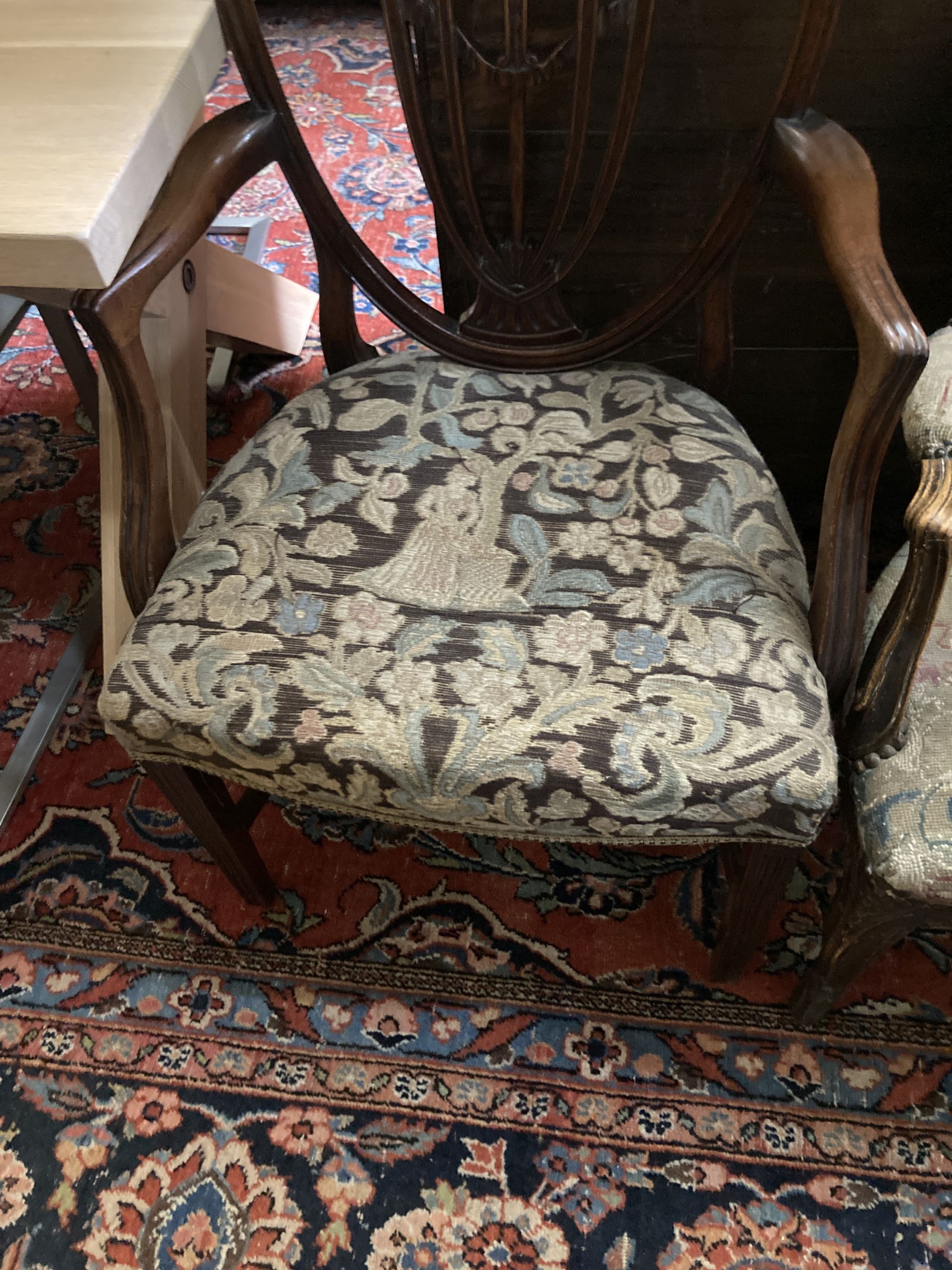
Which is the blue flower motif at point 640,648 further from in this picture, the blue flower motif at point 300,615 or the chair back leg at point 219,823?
the chair back leg at point 219,823

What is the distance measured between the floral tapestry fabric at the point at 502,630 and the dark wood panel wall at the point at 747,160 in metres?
0.27

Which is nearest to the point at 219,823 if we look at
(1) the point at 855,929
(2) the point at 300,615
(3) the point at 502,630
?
(2) the point at 300,615

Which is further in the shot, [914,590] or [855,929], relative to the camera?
[855,929]

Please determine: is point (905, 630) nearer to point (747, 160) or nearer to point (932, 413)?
point (932, 413)

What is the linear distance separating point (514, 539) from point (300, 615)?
20cm

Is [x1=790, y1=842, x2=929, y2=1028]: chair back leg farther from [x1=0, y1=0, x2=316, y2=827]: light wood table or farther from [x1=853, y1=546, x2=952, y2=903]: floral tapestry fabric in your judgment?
[x1=0, y1=0, x2=316, y2=827]: light wood table

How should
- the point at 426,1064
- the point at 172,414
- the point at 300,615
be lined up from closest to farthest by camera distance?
1. the point at 300,615
2. the point at 426,1064
3. the point at 172,414

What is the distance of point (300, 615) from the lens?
2.56ft

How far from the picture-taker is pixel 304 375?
1.73m

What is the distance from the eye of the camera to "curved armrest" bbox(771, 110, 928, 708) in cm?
66

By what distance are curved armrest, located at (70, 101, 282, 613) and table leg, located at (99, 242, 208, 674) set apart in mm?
337

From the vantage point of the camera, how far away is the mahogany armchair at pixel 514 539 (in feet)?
2.31

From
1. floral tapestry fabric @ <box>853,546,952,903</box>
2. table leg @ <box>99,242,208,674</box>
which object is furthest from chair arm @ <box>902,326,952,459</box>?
table leg @ <box>99,242,208,674</box>

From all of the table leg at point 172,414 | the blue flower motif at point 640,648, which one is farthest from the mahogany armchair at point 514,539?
the table leg at point 172,414
